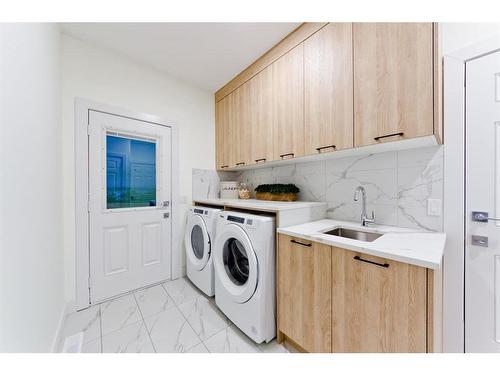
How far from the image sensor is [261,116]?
77.5 inches

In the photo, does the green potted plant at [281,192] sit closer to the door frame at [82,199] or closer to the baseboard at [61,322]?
the door frame at [82,199]

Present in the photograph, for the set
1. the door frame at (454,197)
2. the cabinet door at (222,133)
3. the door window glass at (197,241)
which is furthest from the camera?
the cabinet door at (222,133)

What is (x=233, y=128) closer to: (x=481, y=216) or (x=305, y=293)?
(x=305, y=293)

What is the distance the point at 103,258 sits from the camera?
1.90 metres

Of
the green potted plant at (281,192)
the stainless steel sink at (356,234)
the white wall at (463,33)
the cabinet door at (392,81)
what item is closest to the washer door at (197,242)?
the green potted plant at (281,192)

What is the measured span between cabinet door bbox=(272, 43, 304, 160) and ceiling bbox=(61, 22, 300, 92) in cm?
24

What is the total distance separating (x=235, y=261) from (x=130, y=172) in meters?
1.45

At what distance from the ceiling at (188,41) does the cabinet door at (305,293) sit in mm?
1693

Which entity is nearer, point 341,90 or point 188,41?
point 341,90

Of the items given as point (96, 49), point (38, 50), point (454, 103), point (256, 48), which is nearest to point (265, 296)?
point (454, 103)

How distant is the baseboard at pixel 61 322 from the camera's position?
1.26 meters

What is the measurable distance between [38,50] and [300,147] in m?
1.71

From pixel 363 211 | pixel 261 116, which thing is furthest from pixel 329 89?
pixel 363 211

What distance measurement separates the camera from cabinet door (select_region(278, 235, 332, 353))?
1.12m
